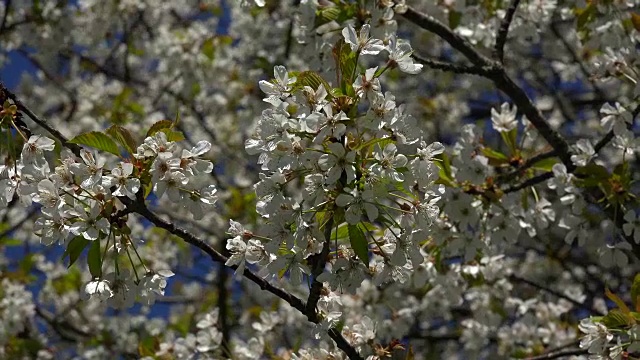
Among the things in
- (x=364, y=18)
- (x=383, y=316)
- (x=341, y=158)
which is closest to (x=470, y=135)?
(x=364, y=18)

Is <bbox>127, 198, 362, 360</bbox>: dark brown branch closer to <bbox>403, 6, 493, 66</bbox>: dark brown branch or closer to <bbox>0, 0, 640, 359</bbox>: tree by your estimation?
<bbox>0, 0, 640, 359</bbox>: tree

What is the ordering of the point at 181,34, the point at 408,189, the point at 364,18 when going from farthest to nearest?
the point at 181,34 < the point at 364,18 < the point at 408,189

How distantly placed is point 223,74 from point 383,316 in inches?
118

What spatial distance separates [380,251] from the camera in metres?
2.48

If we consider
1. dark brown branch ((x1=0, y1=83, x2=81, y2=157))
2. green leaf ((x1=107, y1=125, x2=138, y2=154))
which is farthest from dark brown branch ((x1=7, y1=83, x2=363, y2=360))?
green leaf ((x1=107, y1=125, x2=138, y2=154))

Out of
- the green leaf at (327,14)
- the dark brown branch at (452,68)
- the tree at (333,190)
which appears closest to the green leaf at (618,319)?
the tree at (333,190)

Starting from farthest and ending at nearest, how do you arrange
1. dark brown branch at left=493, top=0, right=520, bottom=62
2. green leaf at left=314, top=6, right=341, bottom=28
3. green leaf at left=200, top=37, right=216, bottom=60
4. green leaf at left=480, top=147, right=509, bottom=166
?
green leaf at left=200, top=37, right=216, bottom=60 → dark brown branch at left=493, top=0, right=520, bottom=62 → green leaf at left=480, top=147, right=509, bottom=166 → green leaf at left=314, top=6, right=341, bottom=28

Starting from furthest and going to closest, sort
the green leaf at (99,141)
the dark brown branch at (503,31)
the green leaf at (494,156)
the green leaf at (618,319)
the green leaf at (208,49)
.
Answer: the green leaf at (208,49) → the dark brown branch at (503,31) → the green leaf at (494,156) → the green leaf at (618,319) → the green leaf at (99,141)

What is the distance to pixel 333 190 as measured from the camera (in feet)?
7.43

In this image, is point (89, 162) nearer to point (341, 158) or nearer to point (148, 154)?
point (148, 154)

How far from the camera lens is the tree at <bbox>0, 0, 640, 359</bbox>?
229 centimetres

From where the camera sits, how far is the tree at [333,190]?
2.29 meters

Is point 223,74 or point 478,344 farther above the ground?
point 223,74

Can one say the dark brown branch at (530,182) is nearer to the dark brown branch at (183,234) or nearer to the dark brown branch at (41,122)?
the dark brown branch at (183,234)
